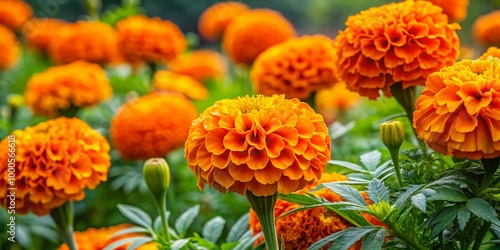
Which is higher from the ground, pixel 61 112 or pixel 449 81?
pixel 61 112

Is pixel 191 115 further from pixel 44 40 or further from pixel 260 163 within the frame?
pixel 44 40

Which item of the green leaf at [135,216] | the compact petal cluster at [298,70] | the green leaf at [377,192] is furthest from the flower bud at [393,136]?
the compact petal cluster at [298,70]

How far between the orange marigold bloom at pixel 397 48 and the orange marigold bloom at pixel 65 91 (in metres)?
0.97

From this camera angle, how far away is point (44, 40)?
291 cm

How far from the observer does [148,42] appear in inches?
83.7

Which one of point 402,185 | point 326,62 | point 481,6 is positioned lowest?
point 402,185

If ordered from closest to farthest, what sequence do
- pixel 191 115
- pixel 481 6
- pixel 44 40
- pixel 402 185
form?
pixel 402 185 < pixel 191 115 < pixel 44 40 < pixel 481 6

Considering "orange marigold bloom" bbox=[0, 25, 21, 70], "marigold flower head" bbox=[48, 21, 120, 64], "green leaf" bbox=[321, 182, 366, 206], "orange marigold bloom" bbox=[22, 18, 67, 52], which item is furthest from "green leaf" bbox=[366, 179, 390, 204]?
"orange marigold bloom" bbox=[22, 18, 67, 52]

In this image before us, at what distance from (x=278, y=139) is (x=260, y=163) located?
38 millimetres

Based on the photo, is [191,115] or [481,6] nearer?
[191,115]

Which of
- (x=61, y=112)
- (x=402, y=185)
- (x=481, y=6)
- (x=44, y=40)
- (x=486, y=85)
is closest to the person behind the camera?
(x=486, y=85)

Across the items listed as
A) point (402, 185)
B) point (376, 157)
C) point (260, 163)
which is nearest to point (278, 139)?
point (260, 163)

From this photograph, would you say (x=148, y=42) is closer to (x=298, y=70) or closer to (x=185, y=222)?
(x=298, y=70)

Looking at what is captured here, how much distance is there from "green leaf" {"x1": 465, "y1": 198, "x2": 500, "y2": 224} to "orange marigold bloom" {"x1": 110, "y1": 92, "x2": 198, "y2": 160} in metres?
0.99
